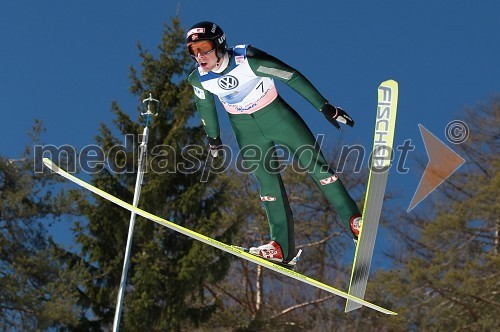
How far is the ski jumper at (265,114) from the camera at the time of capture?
20.9ft

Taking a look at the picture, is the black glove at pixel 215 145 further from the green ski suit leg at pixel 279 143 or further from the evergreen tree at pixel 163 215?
the evergreen tree at pixel 163 215

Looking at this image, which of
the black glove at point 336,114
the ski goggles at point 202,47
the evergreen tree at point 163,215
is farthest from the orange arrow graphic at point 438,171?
the ski goggles at point 202,47

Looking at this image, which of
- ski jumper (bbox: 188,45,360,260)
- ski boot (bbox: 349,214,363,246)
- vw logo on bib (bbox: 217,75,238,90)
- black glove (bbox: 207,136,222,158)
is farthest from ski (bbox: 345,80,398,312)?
black glove (bbox: 207,136,222,158)

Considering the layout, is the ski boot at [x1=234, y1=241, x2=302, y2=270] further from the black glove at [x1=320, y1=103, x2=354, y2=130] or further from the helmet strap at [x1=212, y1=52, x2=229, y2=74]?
the helmet strap at [x1=212, y1=52, x2=229, y2=74]

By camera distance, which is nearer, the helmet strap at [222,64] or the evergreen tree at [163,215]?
the helmet strap at [222,64]

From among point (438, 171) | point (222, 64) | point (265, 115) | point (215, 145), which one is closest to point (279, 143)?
point (265, 115)

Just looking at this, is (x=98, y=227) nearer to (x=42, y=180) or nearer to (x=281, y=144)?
(x=42, y=180)

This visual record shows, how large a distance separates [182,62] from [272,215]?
11.0 metres

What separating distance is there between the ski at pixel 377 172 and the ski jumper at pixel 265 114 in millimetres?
233

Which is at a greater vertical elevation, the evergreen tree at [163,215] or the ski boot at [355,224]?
the evergreen tree at [163,215]

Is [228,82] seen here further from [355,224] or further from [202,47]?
[355,224]

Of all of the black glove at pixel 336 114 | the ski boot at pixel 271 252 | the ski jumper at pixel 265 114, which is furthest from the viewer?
the ski boot at pixel 271 252

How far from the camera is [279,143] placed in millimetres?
6672

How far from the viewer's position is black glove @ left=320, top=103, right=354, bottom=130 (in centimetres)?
624
